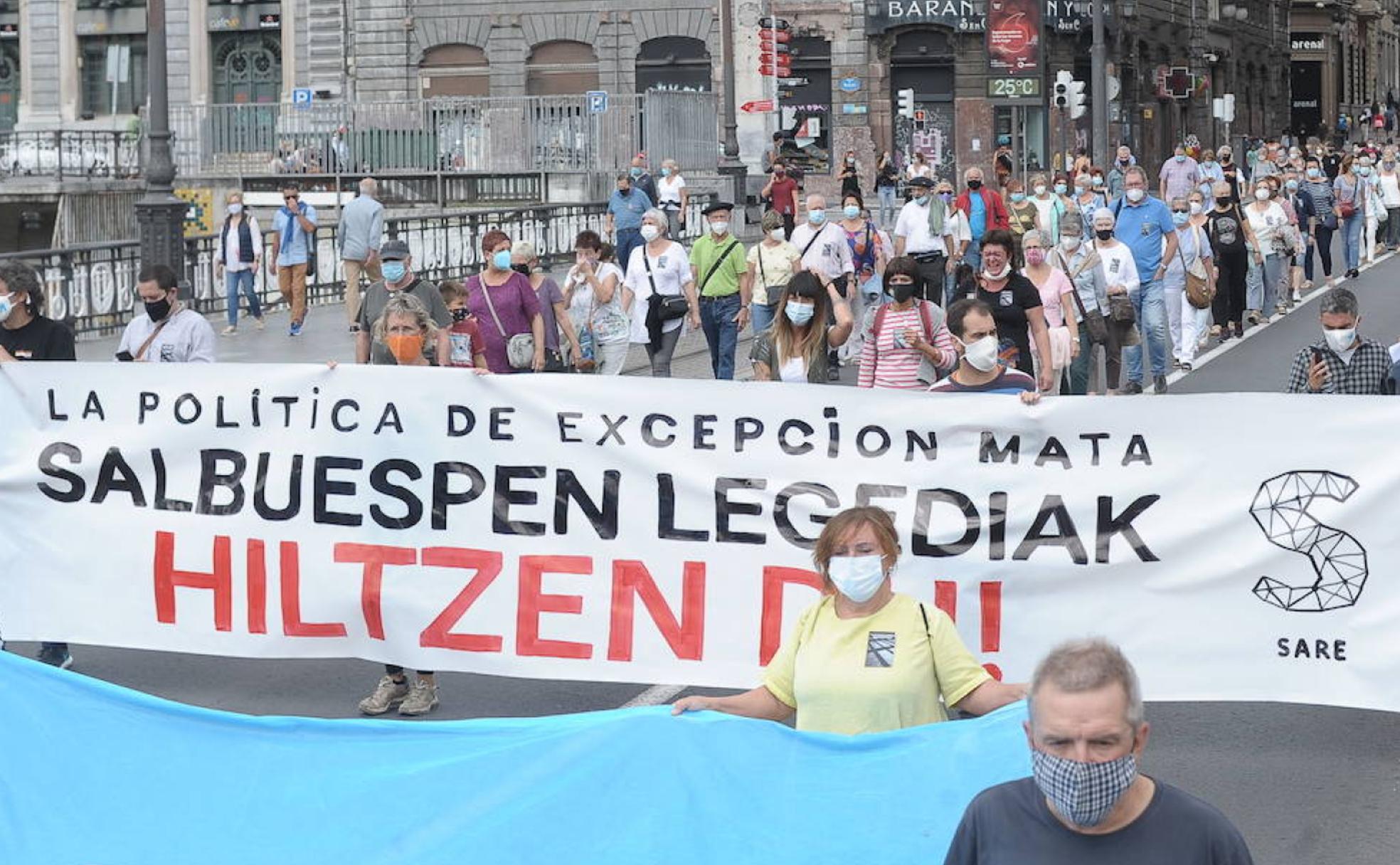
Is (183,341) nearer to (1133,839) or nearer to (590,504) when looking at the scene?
(590,504)

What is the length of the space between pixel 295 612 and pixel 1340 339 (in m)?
4.28

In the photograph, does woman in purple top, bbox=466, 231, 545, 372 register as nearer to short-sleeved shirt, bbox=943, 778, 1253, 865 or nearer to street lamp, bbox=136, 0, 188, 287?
short-sleeved shirt, bbox=943, 778, 1253, 865

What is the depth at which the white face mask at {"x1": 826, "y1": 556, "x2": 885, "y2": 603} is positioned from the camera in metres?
5.57

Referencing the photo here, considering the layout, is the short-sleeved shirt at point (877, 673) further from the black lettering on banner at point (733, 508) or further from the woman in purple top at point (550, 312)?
the woman in purple top at point (550, 312)

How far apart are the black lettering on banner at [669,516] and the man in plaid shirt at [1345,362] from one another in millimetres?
2739

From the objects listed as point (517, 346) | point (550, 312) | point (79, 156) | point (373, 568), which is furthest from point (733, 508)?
point (79, 156)

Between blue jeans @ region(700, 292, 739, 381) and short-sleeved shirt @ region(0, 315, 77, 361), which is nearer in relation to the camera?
short-sleeved shirt @ region(0, 315, 77, 361)

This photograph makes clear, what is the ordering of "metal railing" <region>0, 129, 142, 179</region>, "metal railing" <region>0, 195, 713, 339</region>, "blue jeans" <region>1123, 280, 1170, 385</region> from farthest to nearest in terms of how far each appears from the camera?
"metal railing" <region>0, 129, 142, 179</region> → "metal railing" <region>0, 195, 713, 339</region> → "blue jeans" <region>1123, 280, 1170, 385</region>

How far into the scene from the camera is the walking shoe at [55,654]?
9102mm

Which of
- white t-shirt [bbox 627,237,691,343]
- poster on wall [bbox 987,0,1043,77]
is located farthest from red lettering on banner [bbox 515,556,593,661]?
poster on wall [bbox 987,0,1043,77]

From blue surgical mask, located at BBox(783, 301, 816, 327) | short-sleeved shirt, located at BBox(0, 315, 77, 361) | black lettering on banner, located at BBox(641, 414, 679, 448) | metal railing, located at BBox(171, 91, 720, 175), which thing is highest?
metal railing, located at BBox(171, 91, 720, 175)

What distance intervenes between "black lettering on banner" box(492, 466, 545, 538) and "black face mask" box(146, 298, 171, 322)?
9.10 ft

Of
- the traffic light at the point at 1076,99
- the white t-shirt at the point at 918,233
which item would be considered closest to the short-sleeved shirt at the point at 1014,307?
the white t-shirt at the point at 918,233

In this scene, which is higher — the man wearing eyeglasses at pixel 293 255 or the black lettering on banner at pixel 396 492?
the man wearing eyeglasses at pixel 293 255
